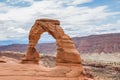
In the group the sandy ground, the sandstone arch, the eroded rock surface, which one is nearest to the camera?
the sandy ground

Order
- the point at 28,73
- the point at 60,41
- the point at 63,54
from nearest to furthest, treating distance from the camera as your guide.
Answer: the point at 28,73 → the point at 63,54 → the point at 60,41

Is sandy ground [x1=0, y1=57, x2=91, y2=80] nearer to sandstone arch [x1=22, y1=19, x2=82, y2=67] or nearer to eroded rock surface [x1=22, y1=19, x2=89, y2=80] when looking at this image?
eroded rock surface [x1=22, y1=19, x2=89, y2=80]

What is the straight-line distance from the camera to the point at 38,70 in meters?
33.5

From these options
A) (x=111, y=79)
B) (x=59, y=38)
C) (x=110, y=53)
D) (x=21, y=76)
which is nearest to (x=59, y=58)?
(x=59, y=38)

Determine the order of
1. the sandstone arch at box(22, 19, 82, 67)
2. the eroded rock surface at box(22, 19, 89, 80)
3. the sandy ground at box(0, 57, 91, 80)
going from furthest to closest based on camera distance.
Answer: the sandstone arch at box(22, 19, 82, 67) → the eroded rock surface at box(22, 19, 89, 80) → the sandy ground at box(0, 57, 91, 80)

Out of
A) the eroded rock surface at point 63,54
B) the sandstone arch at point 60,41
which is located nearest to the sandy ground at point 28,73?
the eroded rock surface at point 63,54

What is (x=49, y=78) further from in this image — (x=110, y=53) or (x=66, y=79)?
(x=110, y=53)

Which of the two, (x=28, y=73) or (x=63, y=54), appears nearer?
(x=28, y=73)

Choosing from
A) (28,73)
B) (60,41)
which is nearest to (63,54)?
(60,41)

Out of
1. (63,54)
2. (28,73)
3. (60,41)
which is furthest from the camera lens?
(60,41)

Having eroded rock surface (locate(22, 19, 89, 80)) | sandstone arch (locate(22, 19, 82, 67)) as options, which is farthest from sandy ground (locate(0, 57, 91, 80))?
sandstone arch (locate(22, 19, 82, 67))

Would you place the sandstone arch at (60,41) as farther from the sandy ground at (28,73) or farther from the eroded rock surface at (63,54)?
the sandy ground at (28,73)

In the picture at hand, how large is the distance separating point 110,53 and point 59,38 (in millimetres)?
164137

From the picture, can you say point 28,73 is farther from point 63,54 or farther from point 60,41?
point 60,41
